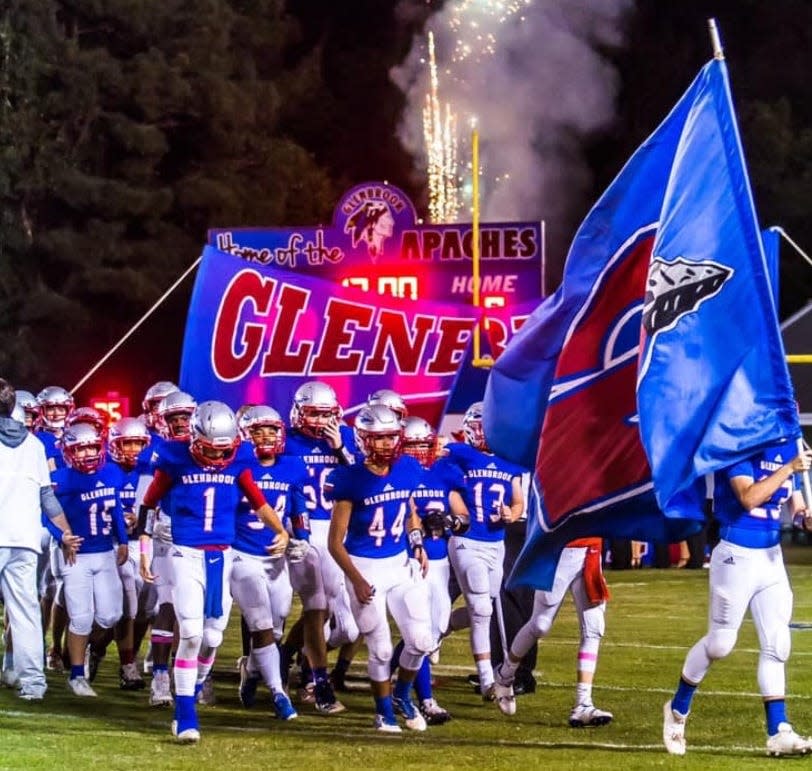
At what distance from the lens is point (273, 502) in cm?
1290

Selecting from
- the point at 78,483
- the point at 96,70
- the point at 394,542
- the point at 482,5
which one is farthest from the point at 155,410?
the point at 96,70

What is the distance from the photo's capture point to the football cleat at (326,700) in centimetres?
1280

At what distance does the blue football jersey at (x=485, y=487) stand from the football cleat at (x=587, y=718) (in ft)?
6.19

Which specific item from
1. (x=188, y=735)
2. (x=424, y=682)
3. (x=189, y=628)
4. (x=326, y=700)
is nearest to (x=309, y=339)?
(x=326, y=700)

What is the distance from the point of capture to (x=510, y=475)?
45.3 ft

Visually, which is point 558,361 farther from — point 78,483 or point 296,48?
point 296,48

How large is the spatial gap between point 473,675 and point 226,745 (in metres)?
3.66

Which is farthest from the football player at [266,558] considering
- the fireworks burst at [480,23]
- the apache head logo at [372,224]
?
the fireworks burst at [480,23]

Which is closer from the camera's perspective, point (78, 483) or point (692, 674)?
point (692, 674)

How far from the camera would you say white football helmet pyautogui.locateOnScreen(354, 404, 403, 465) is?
456 inches

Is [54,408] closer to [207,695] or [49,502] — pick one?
[49,502]

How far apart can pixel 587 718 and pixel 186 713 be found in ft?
7.89

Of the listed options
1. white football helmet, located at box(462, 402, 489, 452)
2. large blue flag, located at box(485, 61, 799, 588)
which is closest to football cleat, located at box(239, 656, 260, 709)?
white football helmet, located at box(462, 402, 489, 452)

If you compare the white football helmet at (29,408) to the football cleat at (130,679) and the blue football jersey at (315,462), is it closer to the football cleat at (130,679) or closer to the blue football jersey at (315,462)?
the football cleat at (130,679)
